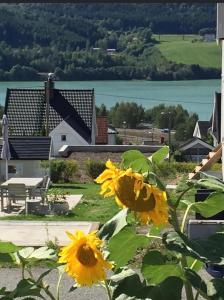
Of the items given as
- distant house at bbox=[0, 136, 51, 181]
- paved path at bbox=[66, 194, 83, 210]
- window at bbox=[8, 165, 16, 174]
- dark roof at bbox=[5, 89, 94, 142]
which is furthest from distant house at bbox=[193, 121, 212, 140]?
paved path at bbox=[66, 194, 83, 210]

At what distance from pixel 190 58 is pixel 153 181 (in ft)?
359

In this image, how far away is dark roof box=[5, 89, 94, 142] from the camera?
124 ft

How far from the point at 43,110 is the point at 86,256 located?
37.6 meters

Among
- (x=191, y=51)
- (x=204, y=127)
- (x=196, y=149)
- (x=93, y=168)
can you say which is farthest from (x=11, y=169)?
(x=191, y=51)

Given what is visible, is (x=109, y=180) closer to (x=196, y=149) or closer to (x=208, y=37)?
(x=196, y=149)

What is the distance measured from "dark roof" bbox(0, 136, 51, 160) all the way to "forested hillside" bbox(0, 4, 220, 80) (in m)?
73.2

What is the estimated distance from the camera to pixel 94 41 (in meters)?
116

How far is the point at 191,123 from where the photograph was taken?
65562 millimetres

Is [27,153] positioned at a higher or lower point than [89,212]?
higher

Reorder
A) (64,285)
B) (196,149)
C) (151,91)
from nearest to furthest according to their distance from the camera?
(64,285)
(196,149)
(151,91)

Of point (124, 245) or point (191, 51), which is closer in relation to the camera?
point (124, 245)

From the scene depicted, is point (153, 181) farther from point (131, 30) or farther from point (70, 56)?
point (131, 30)

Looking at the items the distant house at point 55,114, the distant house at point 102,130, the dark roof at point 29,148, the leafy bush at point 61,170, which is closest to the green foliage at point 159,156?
the dark roof at point 29,148

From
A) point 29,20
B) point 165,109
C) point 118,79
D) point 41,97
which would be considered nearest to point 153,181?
point 41,97
